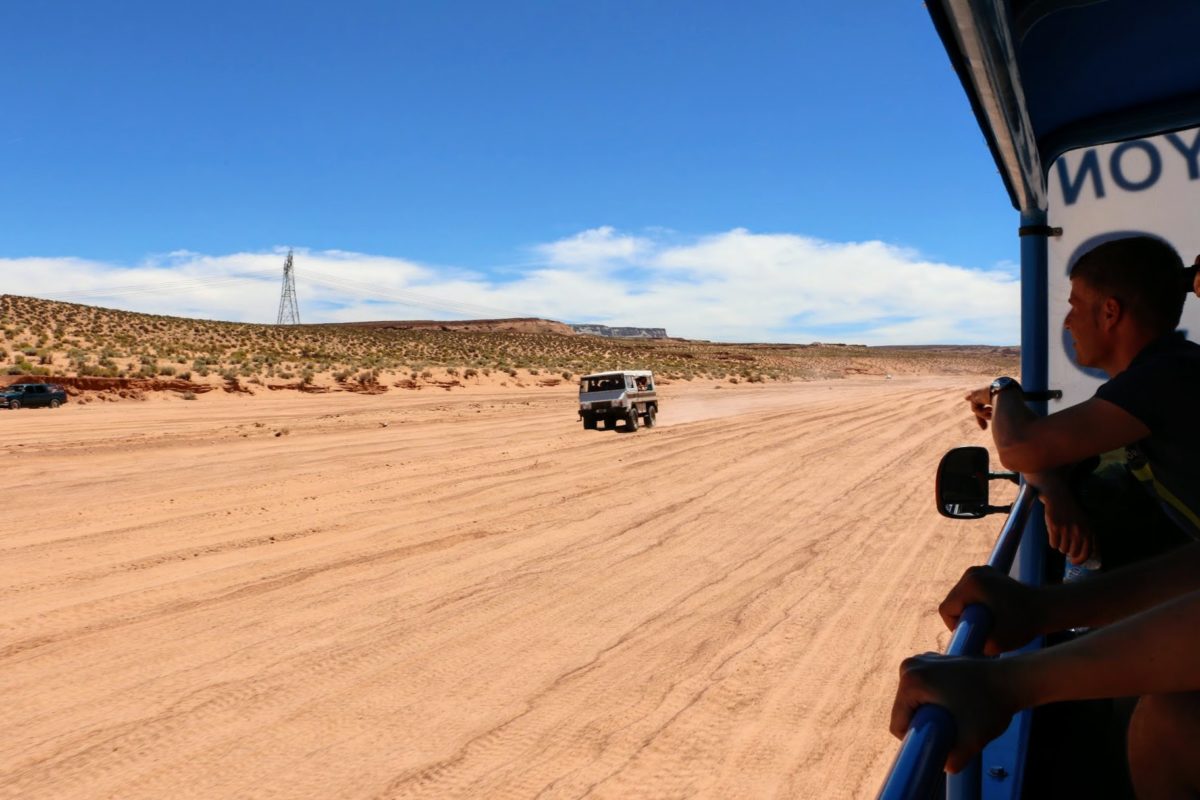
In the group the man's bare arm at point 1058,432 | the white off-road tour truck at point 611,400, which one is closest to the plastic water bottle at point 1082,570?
the man's bare arm at point 1058,432

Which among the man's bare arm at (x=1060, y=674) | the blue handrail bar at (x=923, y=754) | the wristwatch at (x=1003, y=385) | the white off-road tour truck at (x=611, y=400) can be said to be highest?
the wristwatch at (x=1003, y=385)

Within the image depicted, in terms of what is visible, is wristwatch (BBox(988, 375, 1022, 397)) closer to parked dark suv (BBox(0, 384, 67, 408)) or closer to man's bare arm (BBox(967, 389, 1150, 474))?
man's bare arm (BBox(967, 389, 1150, 474))

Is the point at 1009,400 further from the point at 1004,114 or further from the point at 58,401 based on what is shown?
the point at 58,401

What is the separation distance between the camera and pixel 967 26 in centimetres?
181

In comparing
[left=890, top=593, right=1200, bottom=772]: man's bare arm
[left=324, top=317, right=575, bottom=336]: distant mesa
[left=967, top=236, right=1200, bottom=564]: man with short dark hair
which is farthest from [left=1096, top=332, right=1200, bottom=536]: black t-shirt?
[left=324, top=317, right=575, bottom=336]: distant mesa

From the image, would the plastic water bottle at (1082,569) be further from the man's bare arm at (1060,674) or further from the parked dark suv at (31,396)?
the parked dark suv at (31,396)

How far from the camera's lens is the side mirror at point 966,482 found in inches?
118

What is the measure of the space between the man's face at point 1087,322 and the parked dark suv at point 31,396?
3416 cm

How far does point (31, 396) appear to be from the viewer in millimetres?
30391

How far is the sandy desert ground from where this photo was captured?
193 inches

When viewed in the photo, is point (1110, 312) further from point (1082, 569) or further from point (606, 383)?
point (606, 383)

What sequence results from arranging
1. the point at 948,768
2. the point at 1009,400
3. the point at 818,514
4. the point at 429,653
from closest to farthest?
the point at 948,768 → the point at 1009,400 → the point at 429,653 → the point at 818,514

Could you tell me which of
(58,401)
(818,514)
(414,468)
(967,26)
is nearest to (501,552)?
(818,514)

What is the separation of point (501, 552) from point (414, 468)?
7.66 metres
